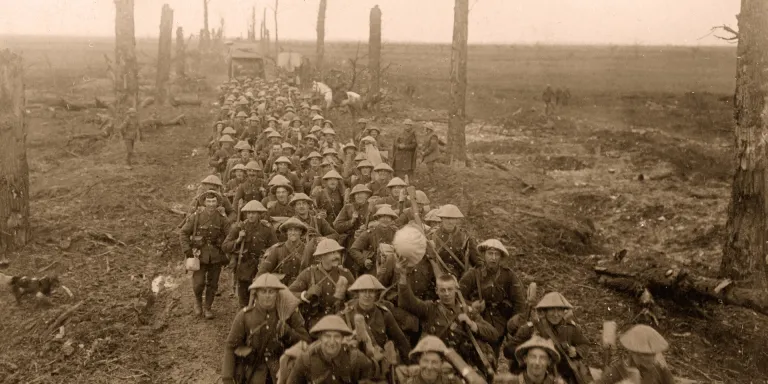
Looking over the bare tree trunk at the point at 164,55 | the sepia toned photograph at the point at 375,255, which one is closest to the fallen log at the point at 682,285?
the sepia toned photograph at the point at 375,255

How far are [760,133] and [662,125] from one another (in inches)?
784

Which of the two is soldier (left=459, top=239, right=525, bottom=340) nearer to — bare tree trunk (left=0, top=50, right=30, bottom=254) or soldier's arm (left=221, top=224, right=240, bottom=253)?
soldier's arm (left=221, top=224, right=240, bottom=253)

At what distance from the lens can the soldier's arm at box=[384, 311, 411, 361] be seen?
5039 millimetres

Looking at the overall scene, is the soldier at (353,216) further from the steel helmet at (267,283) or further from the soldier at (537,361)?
the soldier at (537,361)

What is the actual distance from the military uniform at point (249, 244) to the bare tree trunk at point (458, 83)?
8.58 m

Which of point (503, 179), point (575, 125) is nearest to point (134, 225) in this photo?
point (503, 179)

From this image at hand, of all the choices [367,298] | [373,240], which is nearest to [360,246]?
[373,240]

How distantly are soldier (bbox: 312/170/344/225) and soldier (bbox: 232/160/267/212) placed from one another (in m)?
0.90

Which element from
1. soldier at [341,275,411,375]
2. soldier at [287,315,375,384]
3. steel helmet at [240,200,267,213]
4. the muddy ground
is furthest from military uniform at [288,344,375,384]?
steel helmet at [240,200,267,213]

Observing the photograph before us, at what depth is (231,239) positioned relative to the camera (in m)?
7.28

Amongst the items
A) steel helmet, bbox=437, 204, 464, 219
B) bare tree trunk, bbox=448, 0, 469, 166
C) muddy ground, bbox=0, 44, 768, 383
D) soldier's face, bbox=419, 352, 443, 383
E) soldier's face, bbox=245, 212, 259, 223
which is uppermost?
bare tree trunk, bbox=448, 0, 469, 166

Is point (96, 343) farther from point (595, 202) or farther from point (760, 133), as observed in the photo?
point (595, 202)

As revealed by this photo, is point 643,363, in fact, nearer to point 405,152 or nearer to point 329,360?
point 329,360

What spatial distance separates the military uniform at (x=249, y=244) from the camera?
727 centimetres
